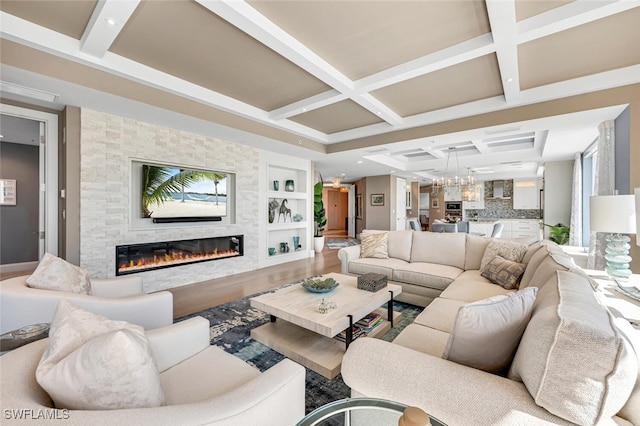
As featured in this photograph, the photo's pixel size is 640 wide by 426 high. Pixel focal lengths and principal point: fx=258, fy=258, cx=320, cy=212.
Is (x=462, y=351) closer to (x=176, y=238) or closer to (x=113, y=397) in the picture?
(x=113, y=397)

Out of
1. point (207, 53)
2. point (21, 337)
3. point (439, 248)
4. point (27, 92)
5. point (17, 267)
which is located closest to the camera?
point (21, 337)

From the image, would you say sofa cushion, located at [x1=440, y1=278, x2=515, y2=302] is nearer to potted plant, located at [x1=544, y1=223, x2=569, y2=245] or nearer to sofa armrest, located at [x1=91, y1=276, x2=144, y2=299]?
sofa armrest, located at [x1=91, y1=276, x2=144, y2=299]

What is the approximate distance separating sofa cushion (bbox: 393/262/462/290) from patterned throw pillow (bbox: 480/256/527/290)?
1.29 ft

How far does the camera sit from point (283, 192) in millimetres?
6137

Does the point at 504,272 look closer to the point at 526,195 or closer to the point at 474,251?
the point at 474,251

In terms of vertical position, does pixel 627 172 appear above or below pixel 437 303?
above

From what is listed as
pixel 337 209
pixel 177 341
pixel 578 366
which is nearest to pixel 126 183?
pixel 177 341

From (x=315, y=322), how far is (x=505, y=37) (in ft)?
9.71

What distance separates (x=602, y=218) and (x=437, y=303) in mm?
1536

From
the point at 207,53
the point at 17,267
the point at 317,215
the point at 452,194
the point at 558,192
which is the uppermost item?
the point at 207,53

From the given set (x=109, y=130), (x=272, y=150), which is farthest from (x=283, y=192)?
(x=109, y=130)

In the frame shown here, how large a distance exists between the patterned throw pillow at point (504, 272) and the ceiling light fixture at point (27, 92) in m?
5.28

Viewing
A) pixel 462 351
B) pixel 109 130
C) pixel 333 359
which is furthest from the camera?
pixel 109 130

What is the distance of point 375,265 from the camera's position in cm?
368
